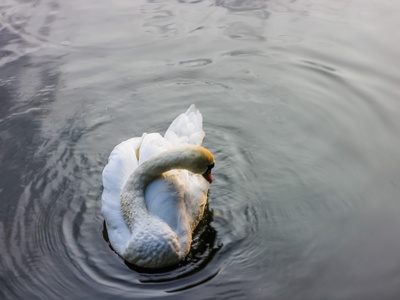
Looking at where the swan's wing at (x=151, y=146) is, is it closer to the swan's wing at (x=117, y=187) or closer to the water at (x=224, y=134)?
the swan's wing at (x=117, y=187)

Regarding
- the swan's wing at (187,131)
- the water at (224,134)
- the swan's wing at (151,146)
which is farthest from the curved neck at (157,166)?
the swan's wing at (187,131)

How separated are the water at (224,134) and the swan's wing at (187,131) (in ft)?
1.76

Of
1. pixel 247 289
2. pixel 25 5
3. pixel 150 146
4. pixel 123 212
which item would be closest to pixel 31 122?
pixel 150 146

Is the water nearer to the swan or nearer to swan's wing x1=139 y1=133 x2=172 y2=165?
the swan

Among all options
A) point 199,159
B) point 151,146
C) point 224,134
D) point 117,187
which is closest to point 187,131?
point 151,146

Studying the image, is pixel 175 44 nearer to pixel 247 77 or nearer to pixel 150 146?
pixel 247 77

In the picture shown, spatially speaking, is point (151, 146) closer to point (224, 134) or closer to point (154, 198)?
point (154, 198)

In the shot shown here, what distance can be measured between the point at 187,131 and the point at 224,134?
94cm

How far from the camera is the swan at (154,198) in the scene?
4.96m

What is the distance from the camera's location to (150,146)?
19.7 feet

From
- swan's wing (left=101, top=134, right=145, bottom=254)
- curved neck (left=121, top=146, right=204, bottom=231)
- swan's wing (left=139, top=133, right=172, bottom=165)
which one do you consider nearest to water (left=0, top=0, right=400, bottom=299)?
swan's wing (left=101, top=134, right=145, bottom=254)

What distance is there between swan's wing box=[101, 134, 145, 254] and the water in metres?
0.20

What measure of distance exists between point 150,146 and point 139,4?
21.3ft

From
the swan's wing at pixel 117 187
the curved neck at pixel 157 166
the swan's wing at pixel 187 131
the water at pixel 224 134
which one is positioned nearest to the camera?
the water at pixel 224 134
